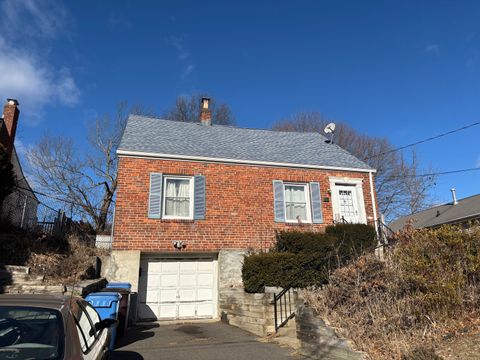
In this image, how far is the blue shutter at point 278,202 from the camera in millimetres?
14047

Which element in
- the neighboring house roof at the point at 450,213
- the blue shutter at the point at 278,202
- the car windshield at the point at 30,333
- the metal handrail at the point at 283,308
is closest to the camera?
the car windshield at the point at 30,333

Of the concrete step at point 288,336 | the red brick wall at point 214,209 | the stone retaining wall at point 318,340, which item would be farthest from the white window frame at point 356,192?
the stone retaining wall at point 318,340

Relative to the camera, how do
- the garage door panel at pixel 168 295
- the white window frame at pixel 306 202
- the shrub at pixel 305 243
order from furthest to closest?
1. the white window frame at pixel 306 202
2. the garage door panel at pixel 168 295
3. the shrub at pixel 305 243

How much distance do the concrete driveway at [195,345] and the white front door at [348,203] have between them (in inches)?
270

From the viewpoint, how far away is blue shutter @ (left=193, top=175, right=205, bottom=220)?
13.2 m

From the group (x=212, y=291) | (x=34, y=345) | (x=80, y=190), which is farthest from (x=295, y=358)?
(x=80, y=190)

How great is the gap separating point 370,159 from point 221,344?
2433cm

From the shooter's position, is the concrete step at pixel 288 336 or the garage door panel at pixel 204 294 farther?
the garage door panel at pixel 204 294

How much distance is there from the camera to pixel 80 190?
2300 centimetres

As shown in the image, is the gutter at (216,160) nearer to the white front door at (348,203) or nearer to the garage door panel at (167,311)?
the white front door at (348,203)

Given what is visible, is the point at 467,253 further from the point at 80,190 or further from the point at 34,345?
the point at 80,190

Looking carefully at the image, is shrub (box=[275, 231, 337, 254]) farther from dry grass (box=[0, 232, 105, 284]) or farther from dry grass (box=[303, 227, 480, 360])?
dry grass (box=[0, 232, 105, 284])

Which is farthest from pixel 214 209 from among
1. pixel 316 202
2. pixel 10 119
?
pixel 10 119

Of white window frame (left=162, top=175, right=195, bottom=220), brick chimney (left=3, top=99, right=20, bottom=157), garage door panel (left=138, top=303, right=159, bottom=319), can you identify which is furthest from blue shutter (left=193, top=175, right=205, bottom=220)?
brick chimney (left=3, top=99, right=20, bottom=157)
